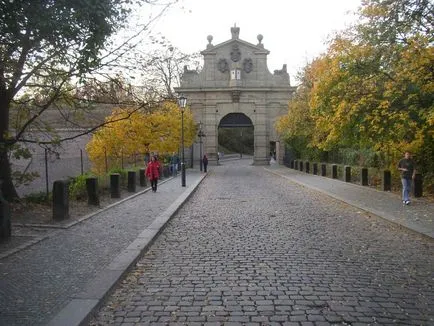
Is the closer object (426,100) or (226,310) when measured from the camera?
(226,310)

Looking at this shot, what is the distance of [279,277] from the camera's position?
6387 millimetres

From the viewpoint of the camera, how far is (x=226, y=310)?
5102mm

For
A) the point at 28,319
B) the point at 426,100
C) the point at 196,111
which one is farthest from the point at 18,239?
the point at 196,111

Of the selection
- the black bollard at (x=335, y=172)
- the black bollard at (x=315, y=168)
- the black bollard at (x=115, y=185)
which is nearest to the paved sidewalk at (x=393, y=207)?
the black bollard at (x=115, y=185)

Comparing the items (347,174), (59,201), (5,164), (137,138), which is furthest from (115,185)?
(347,174)

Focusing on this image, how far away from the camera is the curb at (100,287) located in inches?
183

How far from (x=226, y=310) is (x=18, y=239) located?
203 inches

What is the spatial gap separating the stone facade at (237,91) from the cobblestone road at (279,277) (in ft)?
154

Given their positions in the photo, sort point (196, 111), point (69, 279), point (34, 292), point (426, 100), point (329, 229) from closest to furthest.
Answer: point (34, 292), point (69, 279), point (329, 229), point (426, 100), point (196, 111)

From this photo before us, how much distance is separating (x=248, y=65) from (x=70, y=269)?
53600mm

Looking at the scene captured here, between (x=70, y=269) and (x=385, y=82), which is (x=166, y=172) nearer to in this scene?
(x=385, y=82)

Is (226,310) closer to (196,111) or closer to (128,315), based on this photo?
(128,315)

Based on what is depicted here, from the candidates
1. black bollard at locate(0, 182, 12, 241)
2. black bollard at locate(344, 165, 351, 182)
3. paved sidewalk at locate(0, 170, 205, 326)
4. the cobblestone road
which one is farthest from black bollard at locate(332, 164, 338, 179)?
black bollard at locate(0, 182, 12, 241)

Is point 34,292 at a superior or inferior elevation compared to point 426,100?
inferior
